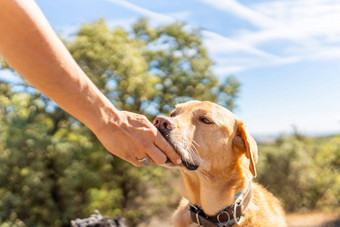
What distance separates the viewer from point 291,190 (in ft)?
57.4

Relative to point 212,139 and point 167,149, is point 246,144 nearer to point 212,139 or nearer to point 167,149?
point 212,139

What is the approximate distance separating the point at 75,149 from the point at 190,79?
645cm

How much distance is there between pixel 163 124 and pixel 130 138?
575mm

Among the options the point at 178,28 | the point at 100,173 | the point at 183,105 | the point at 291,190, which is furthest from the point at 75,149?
the point at 183,105

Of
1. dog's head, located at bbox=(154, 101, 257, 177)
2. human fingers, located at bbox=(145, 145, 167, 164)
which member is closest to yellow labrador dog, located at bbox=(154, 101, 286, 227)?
dog's head, located at bbox=(154, 101, 257, 177)

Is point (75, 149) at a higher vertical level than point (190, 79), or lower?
lower

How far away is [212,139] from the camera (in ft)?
11.9

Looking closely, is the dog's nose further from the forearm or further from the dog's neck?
the forearm

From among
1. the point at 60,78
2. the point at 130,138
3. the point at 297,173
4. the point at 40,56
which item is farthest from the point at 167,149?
the point at 297,173

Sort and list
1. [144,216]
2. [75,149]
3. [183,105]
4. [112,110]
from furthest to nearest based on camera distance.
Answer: [144,216] < [75,149] < [183,105] < [112,110]

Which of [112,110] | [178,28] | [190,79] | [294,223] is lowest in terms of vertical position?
[294,223]

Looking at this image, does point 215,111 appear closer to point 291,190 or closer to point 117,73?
point 117,73

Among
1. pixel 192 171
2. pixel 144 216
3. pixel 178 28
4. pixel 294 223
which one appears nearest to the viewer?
pixel 192 171

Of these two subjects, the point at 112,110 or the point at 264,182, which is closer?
the point at 112,110
